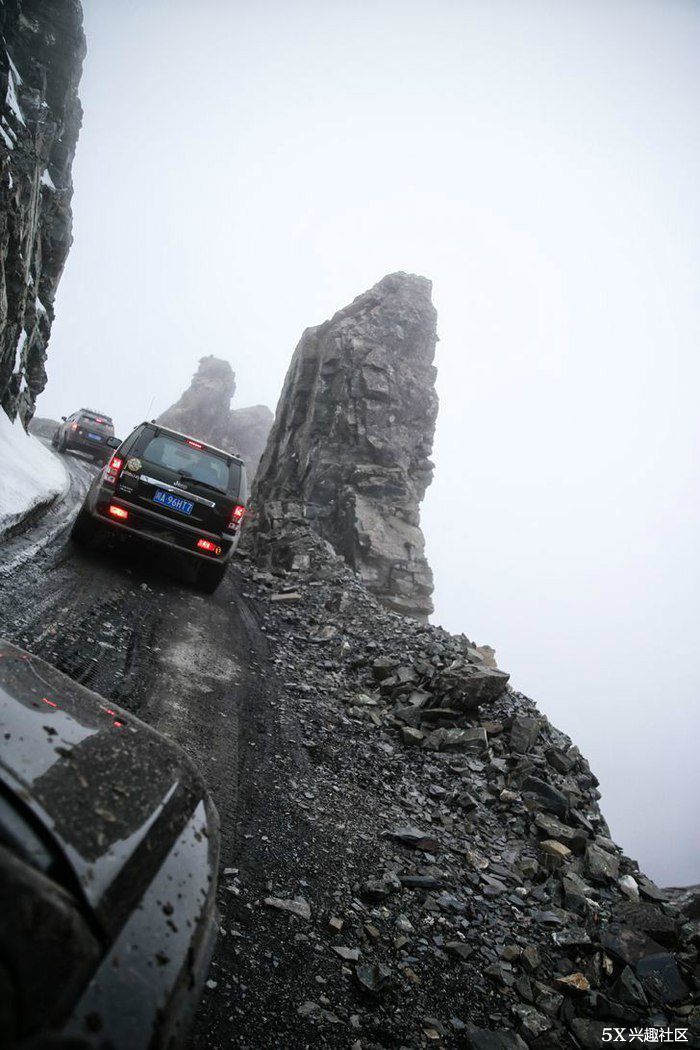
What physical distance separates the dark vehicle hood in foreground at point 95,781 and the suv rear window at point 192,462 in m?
5.35

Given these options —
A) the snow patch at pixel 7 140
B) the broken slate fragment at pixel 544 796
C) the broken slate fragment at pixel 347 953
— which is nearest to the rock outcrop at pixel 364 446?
the broken slate fragment at pixel 544 796

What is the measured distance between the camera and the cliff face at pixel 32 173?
10398mm

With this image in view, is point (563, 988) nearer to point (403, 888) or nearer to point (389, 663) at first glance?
point (403, 888)

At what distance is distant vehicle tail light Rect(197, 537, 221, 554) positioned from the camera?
7.18 meters

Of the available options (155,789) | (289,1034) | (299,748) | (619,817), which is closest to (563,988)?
(289,1034)

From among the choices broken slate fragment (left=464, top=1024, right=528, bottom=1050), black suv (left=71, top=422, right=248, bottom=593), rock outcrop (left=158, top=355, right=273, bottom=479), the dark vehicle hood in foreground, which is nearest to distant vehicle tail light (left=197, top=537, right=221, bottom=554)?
black suv (left=71, top=422, right=248, bottom=593)

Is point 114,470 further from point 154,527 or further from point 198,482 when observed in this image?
point 198,482

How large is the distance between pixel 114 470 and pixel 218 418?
5178 centimetres

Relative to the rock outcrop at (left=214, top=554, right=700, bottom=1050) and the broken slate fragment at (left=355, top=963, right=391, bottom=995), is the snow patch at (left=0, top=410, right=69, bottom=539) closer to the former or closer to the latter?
the rock outcrop at (left=214, top=554, right=700, bottom=1050)

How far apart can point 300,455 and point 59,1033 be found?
2062 centimetres

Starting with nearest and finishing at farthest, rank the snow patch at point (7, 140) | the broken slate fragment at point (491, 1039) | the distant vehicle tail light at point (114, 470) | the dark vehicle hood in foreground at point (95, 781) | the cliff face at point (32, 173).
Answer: the dark vehicle hood in foreground at point (95, 781) → the broken slate fragment at point (491, 1039) → the distant vehicle tail light at point (114, 470) → the snow patch at point (7, 140) → the cliff face at point (32, 173)

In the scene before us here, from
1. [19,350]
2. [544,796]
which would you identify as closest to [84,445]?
[19,350]

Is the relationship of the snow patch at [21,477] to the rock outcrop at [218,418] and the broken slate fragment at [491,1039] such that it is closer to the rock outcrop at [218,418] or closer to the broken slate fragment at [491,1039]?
the broken slate fragment at [491,1039]

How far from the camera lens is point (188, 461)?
7250 millimetres
